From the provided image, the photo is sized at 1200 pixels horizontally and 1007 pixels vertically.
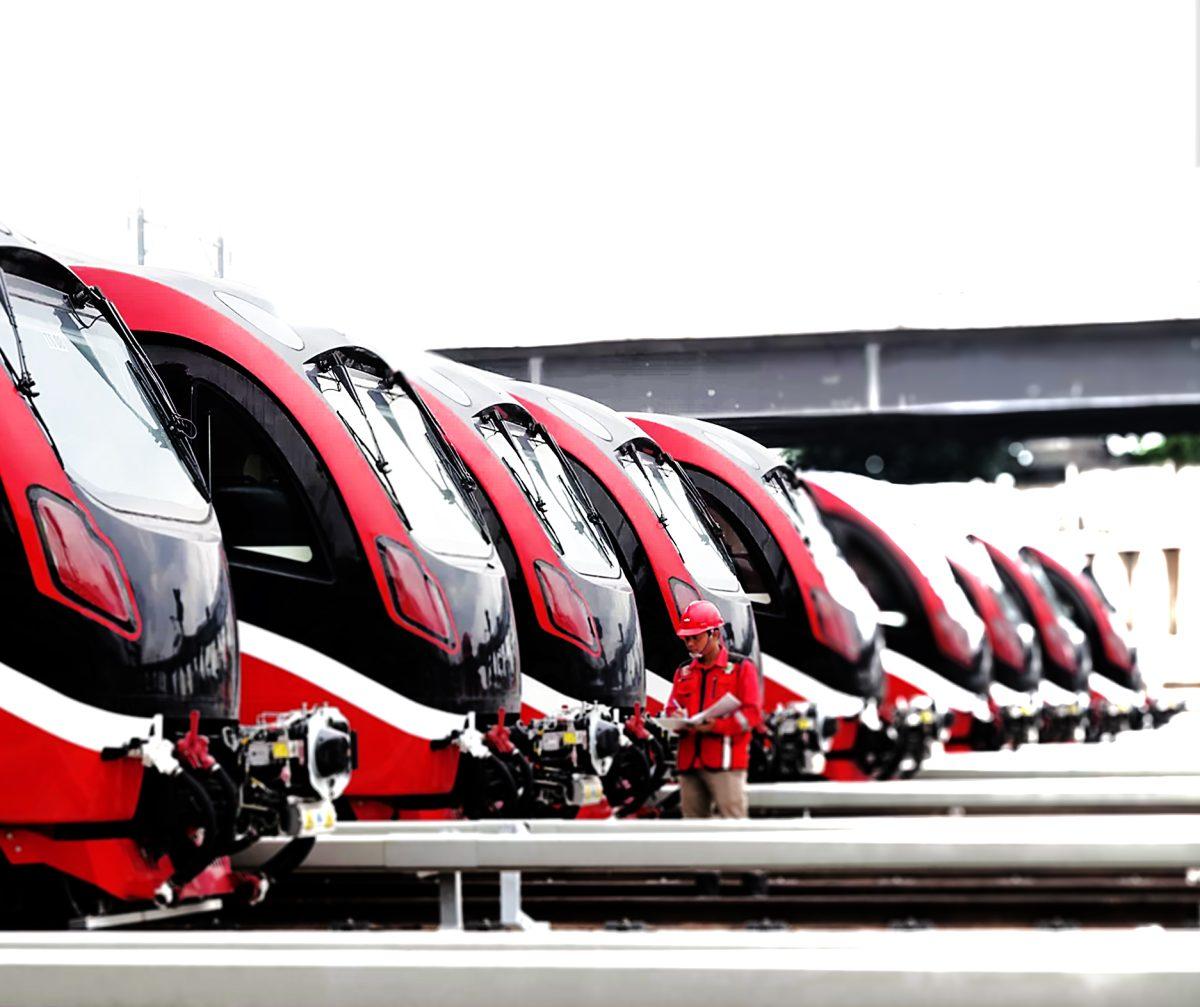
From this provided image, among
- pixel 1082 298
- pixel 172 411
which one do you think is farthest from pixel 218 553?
pixel 1082 298

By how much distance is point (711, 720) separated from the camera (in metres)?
10.7

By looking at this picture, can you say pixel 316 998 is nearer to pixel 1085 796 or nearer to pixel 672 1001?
pixel 672 1001

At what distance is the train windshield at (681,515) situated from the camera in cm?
1274

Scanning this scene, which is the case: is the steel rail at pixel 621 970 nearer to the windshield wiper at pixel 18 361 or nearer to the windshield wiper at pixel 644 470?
the windshield wiper at pixel 18 361

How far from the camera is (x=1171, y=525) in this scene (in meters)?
43.9

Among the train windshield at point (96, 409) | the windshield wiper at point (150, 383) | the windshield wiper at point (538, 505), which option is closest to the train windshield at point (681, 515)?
the windshield wiper at point (538, 505)

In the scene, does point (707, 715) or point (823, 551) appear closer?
point (707, 715)

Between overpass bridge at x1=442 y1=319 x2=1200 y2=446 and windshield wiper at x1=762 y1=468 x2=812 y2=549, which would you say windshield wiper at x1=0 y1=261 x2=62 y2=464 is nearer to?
windshield wiper at x1=762 y1=468 x2=812 y2=549

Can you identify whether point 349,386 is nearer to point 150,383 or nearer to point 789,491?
point 150,383

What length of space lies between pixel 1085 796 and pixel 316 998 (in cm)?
825

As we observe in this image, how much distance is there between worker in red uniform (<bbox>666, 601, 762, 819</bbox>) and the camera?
1070 cm

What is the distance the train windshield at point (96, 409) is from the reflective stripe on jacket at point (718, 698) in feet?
12.4

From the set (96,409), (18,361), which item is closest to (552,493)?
(96,409)

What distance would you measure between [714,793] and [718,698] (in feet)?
1.73
